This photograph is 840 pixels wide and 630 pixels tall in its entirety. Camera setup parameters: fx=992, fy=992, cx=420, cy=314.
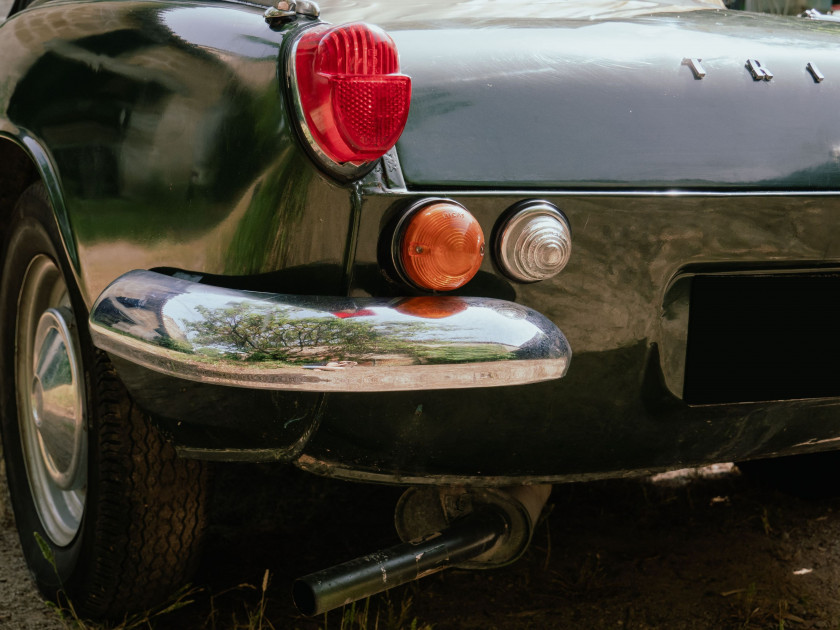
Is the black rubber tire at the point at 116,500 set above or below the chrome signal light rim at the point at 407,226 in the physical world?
below

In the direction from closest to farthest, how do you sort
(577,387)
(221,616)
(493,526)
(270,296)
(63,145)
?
(270,296)
(577,387)
(63,145)
(493,526)
(221,616)

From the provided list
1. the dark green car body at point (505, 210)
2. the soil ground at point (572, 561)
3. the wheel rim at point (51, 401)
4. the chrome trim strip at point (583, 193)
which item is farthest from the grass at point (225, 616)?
the chrome trim strip at point (583, 193)

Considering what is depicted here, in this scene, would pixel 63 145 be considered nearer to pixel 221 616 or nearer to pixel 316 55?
pixel 316 55

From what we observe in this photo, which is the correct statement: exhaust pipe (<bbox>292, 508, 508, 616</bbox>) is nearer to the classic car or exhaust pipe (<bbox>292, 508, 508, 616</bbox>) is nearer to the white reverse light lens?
the classic car

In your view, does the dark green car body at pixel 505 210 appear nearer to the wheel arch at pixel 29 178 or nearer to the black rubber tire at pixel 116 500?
the wheel arch at pixel 29 178

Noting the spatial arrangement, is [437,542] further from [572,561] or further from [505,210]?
[572,561]

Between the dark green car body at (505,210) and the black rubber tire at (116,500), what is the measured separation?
223mm

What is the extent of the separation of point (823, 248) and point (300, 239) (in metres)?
0.95

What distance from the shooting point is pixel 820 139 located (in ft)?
5.96

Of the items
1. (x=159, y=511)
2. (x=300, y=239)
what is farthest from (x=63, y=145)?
(x=159, y=511)

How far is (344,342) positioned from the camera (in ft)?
4.85

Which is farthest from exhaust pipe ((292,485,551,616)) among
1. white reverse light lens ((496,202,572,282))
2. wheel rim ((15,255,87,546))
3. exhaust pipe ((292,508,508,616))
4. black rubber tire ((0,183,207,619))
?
wheel rim ((15,255,87,546))

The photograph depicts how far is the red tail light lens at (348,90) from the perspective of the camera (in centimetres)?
153

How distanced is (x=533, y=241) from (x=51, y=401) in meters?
1.25
